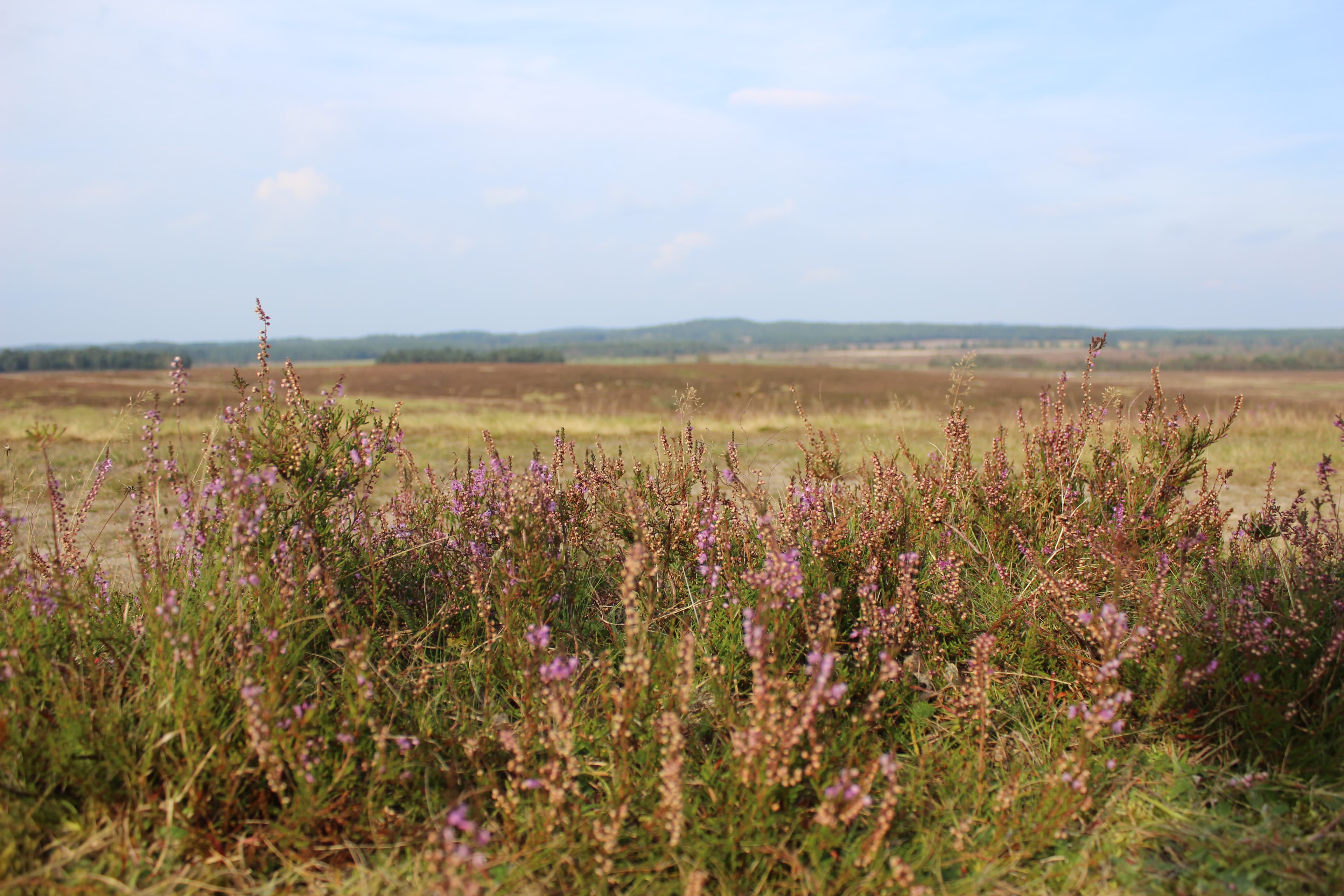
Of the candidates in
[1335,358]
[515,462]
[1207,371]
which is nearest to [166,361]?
[515,462]

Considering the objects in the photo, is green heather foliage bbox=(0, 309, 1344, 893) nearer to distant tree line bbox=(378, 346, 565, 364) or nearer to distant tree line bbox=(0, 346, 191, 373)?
distant tree line bbox=(378, 346, 565, 364)

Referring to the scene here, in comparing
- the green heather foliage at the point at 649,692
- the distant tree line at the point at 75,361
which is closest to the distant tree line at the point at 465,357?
the distant tree line at the point at 75,361

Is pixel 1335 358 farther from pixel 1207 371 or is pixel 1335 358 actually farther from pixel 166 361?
pixel 166 361

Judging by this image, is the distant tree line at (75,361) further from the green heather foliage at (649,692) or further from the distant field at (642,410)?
the green heather foliage at (649,692)

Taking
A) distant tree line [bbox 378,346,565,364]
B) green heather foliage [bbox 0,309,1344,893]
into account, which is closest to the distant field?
green heather foliage [bbox 0,309,1344,893]

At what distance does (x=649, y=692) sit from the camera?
2684 mm

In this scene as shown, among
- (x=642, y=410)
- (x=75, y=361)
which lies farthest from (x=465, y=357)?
(x=642, y=410)

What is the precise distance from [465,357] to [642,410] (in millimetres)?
64863

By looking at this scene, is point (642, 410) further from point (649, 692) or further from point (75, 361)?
point (75, 361)

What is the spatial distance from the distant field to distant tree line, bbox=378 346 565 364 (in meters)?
24.4

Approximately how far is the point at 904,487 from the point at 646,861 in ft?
8.80

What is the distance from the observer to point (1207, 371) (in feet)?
278

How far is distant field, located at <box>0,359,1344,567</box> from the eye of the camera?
8688mm

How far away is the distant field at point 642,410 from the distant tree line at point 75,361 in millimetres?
19382
